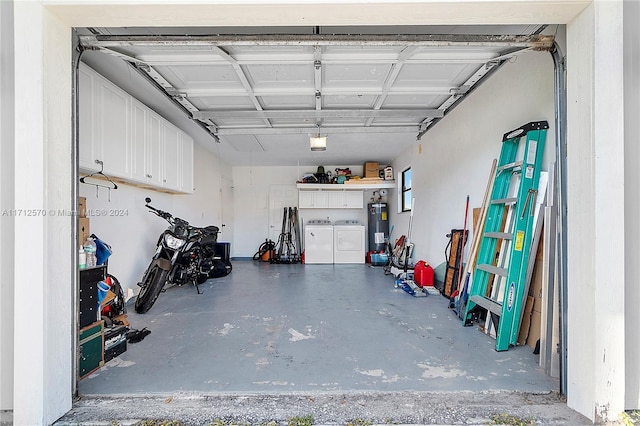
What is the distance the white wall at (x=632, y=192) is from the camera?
135cm

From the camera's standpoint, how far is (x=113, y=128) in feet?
8.63

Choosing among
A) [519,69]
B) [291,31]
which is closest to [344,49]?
[291,31]

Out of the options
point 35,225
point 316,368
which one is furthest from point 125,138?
point 316,368

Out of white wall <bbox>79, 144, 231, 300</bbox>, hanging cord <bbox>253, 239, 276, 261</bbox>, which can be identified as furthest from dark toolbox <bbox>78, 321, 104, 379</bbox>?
hanging cord <bbox>253, 239, 276, 261</bbox>

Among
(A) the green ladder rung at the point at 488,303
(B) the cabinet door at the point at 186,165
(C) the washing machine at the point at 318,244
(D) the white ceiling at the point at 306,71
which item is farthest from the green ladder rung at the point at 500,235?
(C) the washing machine at the point at 318,244

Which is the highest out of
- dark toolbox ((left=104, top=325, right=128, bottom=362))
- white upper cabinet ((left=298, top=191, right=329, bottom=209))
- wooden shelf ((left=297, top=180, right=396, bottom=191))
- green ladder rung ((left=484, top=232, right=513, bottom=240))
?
wooden shelf ((left=297, top=180, right=396, bottom=191))

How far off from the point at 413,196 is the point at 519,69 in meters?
2.77

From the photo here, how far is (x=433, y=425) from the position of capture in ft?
4.25

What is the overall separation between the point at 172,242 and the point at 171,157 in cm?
119

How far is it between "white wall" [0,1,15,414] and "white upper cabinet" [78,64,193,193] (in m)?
0.84

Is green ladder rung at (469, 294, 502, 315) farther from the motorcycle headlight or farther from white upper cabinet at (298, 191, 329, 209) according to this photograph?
white upper cabinet at (298, 191, 329, 209)

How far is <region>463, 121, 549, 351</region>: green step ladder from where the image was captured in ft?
6.63

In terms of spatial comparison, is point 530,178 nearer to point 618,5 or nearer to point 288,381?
point 618,5

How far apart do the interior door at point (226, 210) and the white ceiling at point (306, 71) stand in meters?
2.54
